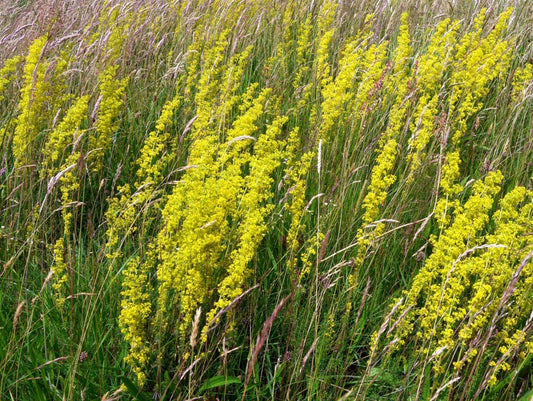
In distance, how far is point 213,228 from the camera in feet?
5.57

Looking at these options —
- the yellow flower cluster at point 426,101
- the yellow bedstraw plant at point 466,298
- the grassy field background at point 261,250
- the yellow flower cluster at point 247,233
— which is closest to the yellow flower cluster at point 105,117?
the grassy field background at point 261,250

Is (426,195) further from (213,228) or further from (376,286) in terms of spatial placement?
(213,228)

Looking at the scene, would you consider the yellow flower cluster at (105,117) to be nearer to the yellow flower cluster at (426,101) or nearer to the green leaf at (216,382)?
the green leaf at (216,382)

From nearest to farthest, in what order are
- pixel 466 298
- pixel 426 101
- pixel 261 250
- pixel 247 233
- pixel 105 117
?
pixel 247 233
pixel 466 298
pixel 261 250
pixel 105 117
pixel 426 101

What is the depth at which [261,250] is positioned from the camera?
2.17 m

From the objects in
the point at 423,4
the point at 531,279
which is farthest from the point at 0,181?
the point at 423,4

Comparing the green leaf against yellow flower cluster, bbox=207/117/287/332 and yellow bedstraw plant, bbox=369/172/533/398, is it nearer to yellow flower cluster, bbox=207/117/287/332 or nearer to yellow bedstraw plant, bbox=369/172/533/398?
yellow flower cluster, bbox=207/117/287/332

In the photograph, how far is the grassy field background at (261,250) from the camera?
160cm

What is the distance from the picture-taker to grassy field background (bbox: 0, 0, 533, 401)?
160 cm

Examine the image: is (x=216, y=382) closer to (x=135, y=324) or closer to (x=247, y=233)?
(x=135, y=324)

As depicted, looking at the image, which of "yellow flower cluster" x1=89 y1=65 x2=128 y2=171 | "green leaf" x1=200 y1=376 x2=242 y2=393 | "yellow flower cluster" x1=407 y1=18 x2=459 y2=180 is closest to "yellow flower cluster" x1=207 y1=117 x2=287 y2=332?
"green leaf" x1=200 y1=376 x2=242 y2=393

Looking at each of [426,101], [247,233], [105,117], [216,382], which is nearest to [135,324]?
[216,382]

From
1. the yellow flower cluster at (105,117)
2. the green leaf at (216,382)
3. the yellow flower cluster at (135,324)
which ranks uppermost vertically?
the yellow flower cluster at (105,117)

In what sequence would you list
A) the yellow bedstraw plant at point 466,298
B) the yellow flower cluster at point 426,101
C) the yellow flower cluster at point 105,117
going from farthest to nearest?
the yellow flower cluster at point 105,117, the yellow flower cluster at point 426,101, the yellow bedstraw plant at point 466,298
